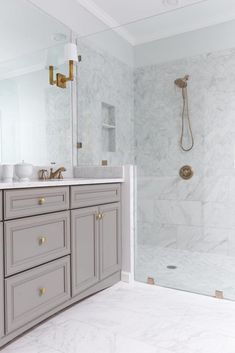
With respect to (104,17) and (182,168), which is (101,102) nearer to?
(182,168)

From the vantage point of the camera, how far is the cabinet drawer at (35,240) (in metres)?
1.45

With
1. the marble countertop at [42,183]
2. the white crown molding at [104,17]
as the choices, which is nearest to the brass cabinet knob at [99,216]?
the marble countertop at [42,183]

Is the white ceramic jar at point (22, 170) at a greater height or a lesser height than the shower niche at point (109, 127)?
lesser

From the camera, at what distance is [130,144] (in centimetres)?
243

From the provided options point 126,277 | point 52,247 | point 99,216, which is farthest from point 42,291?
point 126,277

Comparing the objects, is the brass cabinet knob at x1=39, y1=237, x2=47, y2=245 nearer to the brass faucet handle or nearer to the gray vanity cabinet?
the gray vanity cabinet

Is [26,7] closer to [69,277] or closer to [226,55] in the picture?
[226,55]

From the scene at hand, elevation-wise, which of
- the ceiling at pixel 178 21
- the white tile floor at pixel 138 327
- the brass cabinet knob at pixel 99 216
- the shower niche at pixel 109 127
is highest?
the ceiling at pixel 178 21

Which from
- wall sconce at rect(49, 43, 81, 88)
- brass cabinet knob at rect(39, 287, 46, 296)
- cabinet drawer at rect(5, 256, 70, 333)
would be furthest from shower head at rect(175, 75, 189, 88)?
brass cabinet knob at rect(39, 287, 46, 296)

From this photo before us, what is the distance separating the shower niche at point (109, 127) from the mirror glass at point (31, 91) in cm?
37

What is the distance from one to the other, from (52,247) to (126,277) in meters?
0.88

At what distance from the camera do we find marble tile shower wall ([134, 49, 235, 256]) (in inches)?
94.7

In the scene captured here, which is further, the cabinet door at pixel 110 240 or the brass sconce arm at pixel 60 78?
the brass sconce arm at pixel 60 78

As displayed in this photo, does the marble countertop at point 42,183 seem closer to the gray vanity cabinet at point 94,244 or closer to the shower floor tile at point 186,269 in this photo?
the gray vanity cabinet at point 94,244
